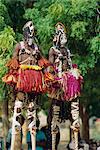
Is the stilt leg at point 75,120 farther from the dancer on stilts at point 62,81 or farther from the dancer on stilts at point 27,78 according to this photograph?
the dancer on stilts at point 27,78

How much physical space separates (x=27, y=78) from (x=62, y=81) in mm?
547

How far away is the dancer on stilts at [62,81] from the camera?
670cm

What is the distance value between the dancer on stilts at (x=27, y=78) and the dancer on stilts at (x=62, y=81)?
0.22 m

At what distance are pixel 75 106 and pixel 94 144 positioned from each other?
8.37 feet

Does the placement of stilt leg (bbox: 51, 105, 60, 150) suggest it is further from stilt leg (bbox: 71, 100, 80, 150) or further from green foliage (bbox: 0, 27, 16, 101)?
green foliage (bbox: 0, 27, 16, 101)

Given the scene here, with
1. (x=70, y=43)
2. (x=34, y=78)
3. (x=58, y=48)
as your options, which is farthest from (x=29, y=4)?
(x=34, y=78)

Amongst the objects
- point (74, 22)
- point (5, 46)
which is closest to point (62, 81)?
point (5, 46)

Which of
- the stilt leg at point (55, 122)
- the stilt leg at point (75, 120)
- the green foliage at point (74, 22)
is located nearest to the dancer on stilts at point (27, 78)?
the stilt leg at point (55, 122)

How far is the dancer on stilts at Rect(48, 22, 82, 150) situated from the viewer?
6703mm

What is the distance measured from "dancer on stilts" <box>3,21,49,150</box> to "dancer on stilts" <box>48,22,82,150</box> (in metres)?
0.22

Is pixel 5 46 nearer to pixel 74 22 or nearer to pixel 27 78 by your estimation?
pixel 74 22

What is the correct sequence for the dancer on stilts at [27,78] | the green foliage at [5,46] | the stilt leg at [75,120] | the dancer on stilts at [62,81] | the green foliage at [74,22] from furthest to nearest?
the green foliage at [74,22], the green foliage at [5,46], the stilt leg at [75,120], the dancer on stilts at [62,81], the dancer on stilts at [27,78]

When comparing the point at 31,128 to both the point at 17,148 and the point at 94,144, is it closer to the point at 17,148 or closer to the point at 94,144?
the point at 17,148

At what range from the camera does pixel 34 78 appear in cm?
641
